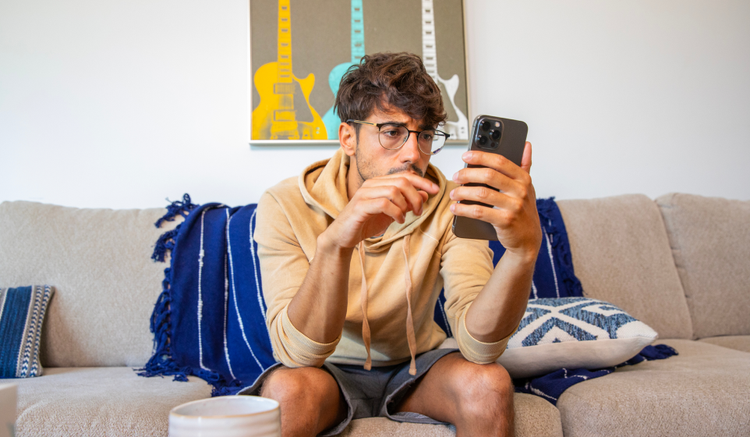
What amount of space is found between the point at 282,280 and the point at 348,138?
0.43 meters

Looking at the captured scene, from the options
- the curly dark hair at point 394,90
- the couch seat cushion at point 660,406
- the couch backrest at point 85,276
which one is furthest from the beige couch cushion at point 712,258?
the couch backrest at point 85,276

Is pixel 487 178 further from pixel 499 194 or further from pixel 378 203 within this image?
pixel 378 203

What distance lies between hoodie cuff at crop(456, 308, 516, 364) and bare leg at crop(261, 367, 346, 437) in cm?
28

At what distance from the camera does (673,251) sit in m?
1.95

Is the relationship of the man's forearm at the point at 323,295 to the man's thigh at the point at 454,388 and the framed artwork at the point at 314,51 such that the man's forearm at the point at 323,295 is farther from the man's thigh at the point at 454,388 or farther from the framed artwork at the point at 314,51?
the framed artwork at the point at 314,51

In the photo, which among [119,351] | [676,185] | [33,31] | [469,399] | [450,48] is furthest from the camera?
[676,185]

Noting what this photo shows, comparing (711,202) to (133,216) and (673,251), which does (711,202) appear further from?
(133,216)

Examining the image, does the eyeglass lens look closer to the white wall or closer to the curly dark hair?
the curly dark hair

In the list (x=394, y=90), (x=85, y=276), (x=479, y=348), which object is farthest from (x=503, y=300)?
(x=85, y=276)

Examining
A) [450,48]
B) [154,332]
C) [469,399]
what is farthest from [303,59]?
[469,399]

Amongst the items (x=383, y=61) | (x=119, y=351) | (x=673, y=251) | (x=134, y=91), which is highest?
(x=134, y=91)

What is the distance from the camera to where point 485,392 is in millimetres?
910

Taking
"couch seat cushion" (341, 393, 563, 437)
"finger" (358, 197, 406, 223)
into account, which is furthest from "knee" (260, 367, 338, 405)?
"finger" (358, 197, 406, 223)

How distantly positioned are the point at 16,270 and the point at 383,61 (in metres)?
1.28
